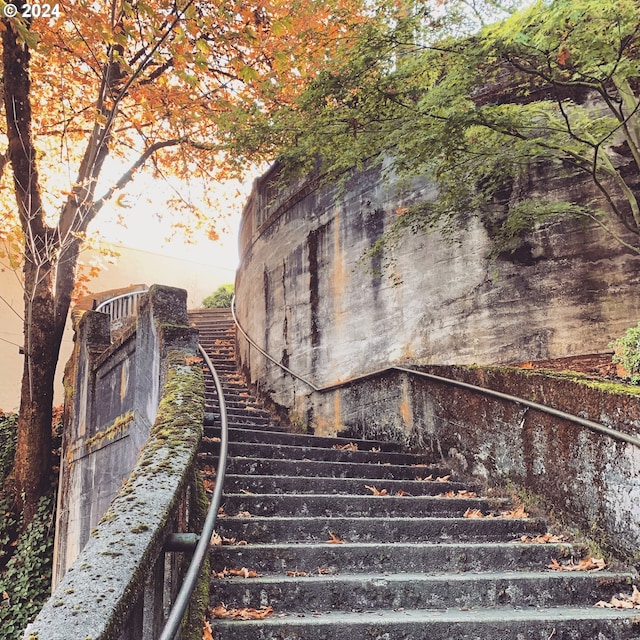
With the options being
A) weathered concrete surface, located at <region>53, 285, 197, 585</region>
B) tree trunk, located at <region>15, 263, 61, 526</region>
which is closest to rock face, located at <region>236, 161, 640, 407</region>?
weathered concrete surface, located at <region>53, 285, 197, 585</region>

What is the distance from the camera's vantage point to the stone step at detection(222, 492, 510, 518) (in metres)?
4.30

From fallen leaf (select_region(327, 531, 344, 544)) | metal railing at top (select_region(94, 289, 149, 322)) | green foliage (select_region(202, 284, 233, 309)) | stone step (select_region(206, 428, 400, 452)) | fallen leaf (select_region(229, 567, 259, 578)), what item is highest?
green foliage (select_region(202, 284, 233, 309))

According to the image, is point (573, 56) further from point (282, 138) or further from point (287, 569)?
point (287, 569)

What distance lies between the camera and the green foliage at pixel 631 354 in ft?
14.4

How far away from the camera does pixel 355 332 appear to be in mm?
7504

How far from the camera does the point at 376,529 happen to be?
4066mm

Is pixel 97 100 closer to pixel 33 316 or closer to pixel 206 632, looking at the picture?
pixel 33 316

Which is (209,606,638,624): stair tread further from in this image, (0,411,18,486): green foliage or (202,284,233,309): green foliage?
(202,284,233,309): green foliage

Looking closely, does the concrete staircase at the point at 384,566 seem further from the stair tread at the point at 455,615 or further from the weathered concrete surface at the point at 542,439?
the weathered concrete surface at the point at 542,439

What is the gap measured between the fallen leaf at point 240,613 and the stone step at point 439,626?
2.2 inches

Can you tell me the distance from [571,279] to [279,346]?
15.5 ft

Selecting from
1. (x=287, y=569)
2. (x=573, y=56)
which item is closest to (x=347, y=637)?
(x=287, y=569)

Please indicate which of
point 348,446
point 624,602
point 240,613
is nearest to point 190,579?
point 240,613

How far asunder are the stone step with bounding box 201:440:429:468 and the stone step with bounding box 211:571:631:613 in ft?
6.88
